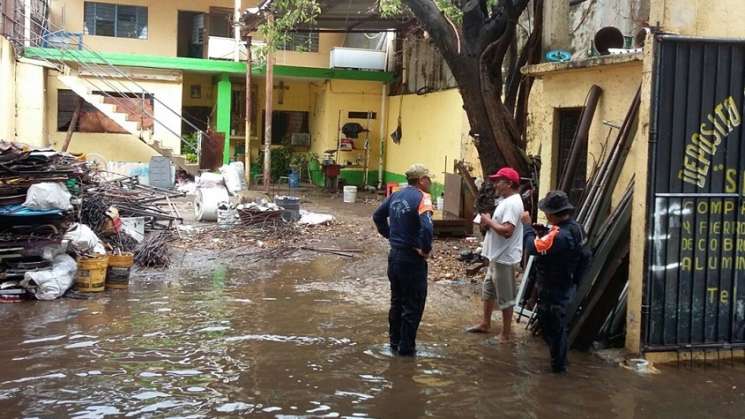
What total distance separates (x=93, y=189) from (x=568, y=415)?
27.2 ft

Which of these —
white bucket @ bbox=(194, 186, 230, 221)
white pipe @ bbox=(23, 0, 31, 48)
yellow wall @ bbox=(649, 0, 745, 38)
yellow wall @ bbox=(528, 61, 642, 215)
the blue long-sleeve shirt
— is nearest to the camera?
the blue long-sleeve shirt

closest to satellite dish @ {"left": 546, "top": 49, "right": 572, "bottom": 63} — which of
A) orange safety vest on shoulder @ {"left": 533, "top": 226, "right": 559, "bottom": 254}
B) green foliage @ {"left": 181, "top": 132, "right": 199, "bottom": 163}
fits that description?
orange safety vest on shoulder @ {"left": 533, "top": 226, "right": 559, "bottom": 254}

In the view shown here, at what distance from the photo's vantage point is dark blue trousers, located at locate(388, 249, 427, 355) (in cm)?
632

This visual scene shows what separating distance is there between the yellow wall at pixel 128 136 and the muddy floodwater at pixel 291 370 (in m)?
15.2

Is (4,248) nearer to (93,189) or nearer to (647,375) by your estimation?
(93,189)

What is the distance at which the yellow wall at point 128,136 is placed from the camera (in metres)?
22.4

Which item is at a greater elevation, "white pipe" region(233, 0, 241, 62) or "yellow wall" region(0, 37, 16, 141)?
"white pipe" region(233, 0, 241, 62)

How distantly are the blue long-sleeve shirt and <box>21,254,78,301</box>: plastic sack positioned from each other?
4.34 meters

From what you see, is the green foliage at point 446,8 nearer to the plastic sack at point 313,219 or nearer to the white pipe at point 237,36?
the plastic sack at point 313,219

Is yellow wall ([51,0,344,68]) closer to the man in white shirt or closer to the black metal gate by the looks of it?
the man in white shirt

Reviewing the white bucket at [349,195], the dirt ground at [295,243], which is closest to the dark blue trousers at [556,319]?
the dirt ground at [295,243]

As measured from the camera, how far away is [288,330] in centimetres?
732

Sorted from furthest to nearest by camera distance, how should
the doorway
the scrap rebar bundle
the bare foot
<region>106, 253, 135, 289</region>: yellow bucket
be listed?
1. the doorway
2. the scrap rebar bundle
3. <region>106, 253, 135, 289</region>: yellow bucket
4. the bare foot

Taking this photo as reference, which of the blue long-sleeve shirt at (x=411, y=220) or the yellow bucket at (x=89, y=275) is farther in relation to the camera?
the yellow bucket at (x=89, y=275)
